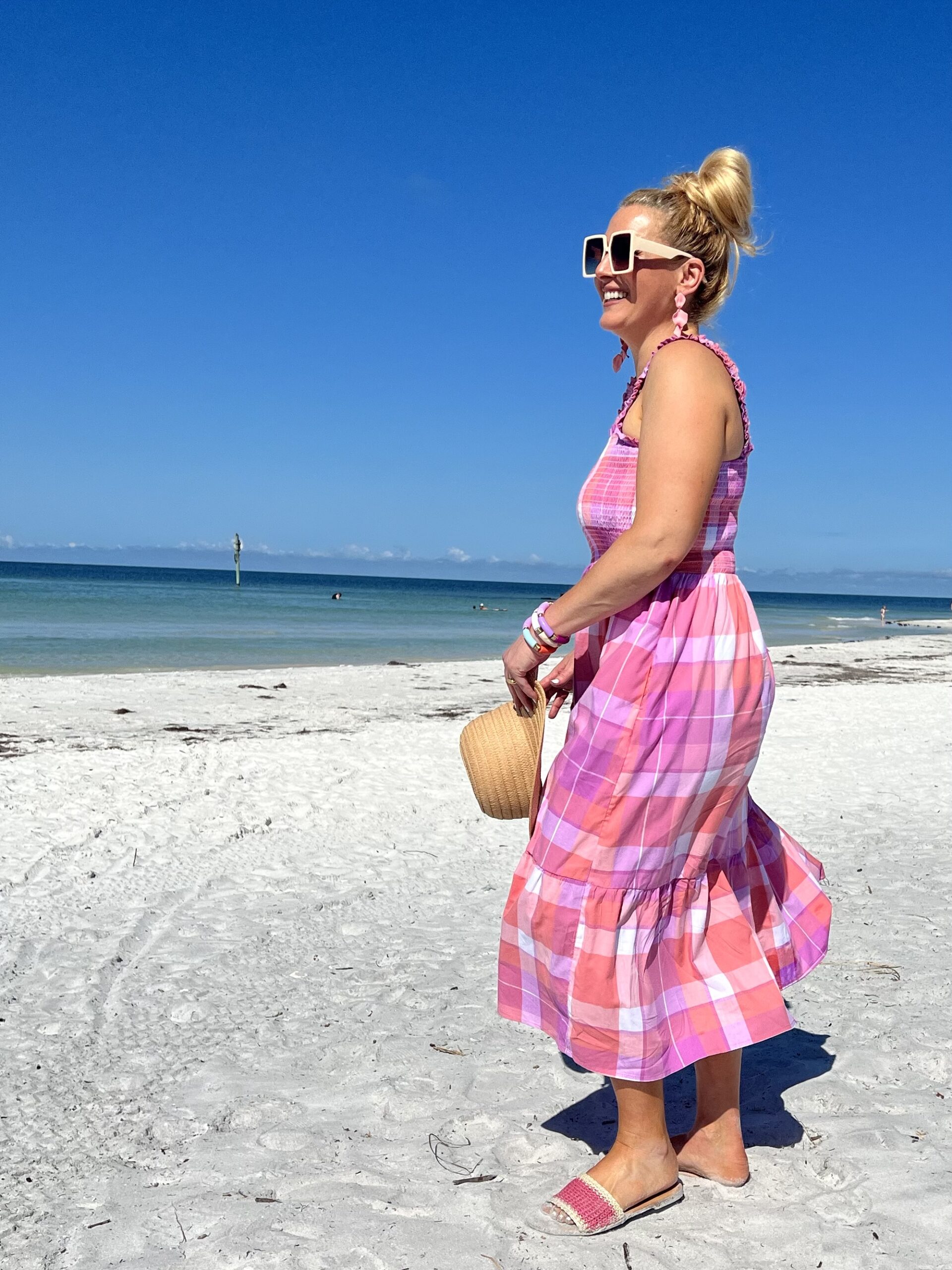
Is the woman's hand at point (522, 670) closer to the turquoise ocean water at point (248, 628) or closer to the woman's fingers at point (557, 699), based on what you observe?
the woman's fingers at point (557, 699)

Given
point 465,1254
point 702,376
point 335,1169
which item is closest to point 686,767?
point 702,376

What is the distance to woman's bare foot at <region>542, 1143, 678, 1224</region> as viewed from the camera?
2.04 m

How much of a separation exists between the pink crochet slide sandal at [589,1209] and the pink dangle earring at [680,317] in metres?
1.73

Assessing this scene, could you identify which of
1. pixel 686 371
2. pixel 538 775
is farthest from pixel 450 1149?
pixel 686 371

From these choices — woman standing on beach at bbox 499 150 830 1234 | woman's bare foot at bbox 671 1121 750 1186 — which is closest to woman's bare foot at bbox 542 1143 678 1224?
woman standing on beach at bbox 499 150 830 1234

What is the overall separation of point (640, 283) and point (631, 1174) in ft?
5.94

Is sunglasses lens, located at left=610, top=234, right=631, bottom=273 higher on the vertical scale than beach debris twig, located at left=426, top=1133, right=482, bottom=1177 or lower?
higher

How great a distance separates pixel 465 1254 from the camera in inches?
77.5

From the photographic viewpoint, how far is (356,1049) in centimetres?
293

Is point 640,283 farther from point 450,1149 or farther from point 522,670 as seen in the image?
point 450,1149

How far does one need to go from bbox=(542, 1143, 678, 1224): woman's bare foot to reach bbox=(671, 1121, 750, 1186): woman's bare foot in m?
0.16

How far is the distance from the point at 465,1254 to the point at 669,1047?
57 centimetres

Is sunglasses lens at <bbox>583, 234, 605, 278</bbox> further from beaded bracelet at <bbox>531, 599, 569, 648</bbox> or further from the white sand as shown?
the white sand

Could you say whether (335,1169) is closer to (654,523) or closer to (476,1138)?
(476,1138)
